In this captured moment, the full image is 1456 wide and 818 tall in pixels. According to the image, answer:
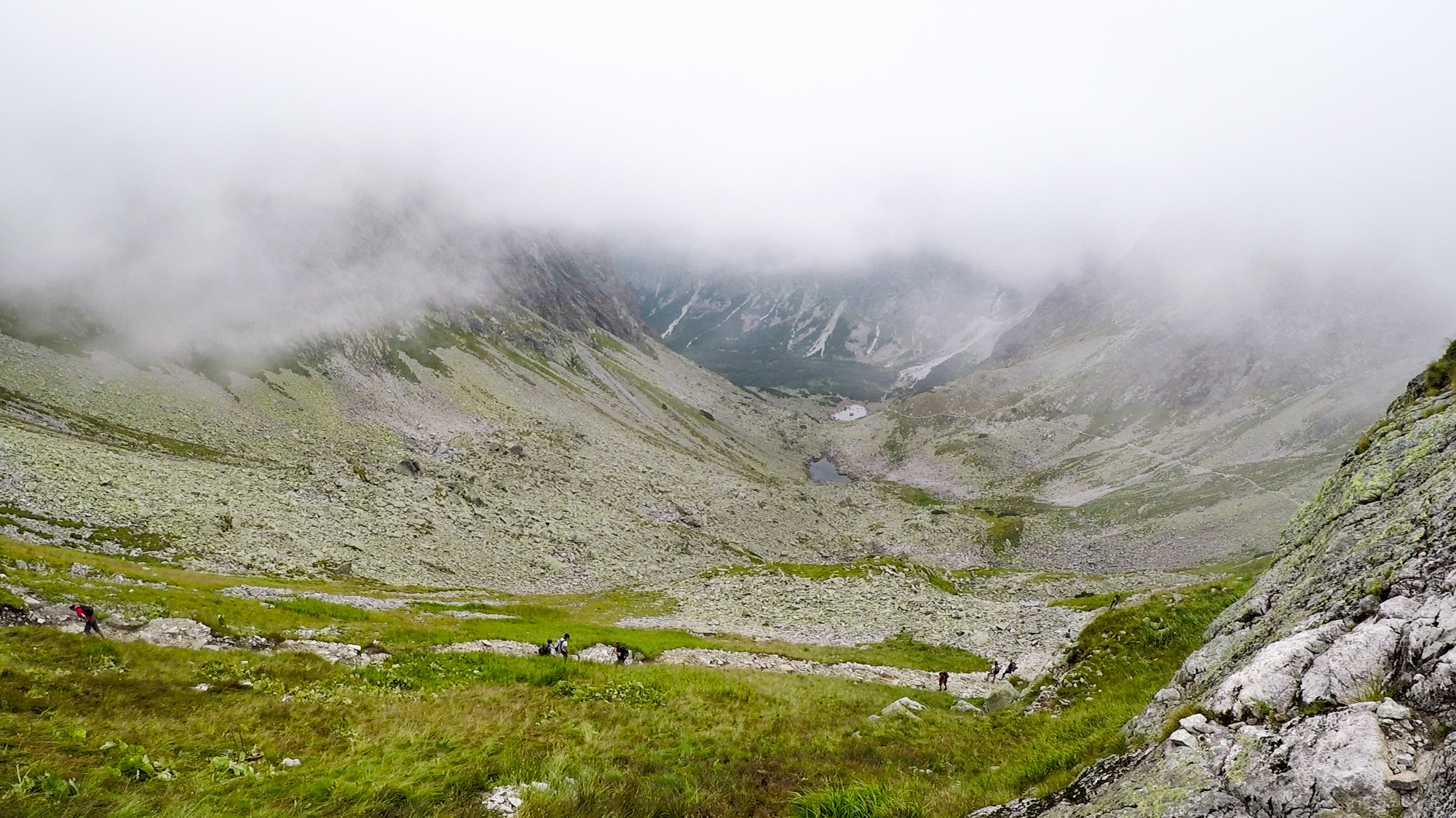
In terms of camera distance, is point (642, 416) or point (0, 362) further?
point (642, 416)

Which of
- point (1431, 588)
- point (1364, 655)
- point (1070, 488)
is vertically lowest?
point (1070, 488)

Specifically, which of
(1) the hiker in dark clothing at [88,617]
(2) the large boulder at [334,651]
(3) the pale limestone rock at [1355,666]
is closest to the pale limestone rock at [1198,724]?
(3) the pale limestone rock at [1355,666]

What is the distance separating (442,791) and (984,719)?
19.1 m

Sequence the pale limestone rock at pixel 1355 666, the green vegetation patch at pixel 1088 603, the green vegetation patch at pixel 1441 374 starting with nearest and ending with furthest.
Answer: the pale limestone rock at pixel 1355 666 < the green vegetation patch at pixel 1441 374 < the green vegetation patch at pixel 1088 603

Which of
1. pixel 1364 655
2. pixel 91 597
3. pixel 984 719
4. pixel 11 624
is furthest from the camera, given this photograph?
pixel 91 597

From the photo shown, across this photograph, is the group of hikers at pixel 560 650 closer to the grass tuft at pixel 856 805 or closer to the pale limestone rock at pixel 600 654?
the pale limestone rock at pixel 600 654

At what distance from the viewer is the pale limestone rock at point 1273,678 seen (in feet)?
23.9

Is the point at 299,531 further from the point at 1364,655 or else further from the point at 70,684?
the point at 1364,655

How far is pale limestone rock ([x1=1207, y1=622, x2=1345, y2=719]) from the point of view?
7293 millimetres

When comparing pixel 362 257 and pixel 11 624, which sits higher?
pixel 362 257

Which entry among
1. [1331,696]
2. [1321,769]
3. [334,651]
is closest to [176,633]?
[334,651]

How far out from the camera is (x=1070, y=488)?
18112 cm

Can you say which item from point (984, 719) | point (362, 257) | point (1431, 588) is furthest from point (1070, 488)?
point (362, 257)

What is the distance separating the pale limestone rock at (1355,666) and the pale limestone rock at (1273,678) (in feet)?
A: 0.65
